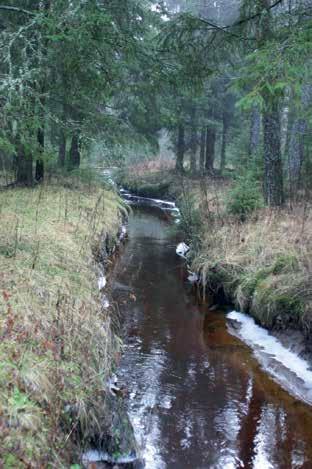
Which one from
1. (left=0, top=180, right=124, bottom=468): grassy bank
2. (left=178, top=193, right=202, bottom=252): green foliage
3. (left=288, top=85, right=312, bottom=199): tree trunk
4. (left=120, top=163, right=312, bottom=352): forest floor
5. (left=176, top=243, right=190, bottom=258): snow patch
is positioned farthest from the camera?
(left=176, top=243, right=190, bottom=258): snow patch

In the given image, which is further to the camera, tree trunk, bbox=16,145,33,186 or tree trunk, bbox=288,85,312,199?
tree trunk, bbox=16,145,33,186

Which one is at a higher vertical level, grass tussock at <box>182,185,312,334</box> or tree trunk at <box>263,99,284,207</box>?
tree trunk at <box>263,99,284,207</box>

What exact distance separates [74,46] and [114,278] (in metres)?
4.52

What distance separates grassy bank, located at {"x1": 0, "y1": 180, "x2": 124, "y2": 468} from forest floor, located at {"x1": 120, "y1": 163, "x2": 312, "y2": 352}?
104 inches

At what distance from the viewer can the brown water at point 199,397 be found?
477 cm

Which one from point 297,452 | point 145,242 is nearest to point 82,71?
point 297,452

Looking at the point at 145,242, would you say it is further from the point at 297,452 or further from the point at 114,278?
the point at 297,452

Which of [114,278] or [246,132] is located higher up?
[246,132]

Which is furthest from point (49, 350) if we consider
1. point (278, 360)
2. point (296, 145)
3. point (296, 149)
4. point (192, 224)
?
point (296, 145)

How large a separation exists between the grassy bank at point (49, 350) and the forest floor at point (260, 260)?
2.65 meters

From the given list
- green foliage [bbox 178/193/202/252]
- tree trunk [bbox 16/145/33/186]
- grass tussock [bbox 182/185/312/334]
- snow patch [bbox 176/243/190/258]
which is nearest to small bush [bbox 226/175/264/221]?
grass tussock [bbox 182/185/312/334]

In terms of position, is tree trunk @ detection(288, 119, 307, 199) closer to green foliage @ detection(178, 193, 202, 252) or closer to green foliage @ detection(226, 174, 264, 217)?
green foliage @ detection(226, 174, 264, 217)

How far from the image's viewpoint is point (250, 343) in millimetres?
7453

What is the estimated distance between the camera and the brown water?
15.6 feet
